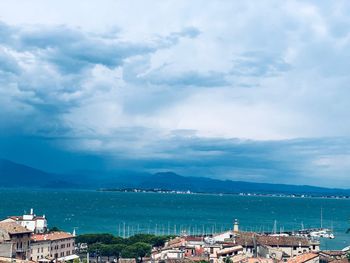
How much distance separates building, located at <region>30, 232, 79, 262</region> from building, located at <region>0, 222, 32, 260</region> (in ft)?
6.82

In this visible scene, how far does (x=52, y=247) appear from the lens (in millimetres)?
81500

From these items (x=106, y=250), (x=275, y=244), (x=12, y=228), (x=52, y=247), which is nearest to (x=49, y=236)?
(x=52, y=247)

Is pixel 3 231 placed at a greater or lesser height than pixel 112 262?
greater

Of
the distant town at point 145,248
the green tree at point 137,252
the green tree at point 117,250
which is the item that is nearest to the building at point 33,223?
the distant town at point 145,248

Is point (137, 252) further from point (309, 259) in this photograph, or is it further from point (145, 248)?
point (309, 259)

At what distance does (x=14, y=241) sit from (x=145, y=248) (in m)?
20.0

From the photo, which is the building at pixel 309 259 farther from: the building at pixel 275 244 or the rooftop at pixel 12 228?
the rooftop at pixel 12 228

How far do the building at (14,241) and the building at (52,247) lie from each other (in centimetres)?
208

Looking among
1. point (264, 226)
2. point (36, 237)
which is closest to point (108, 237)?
point (36, 237)

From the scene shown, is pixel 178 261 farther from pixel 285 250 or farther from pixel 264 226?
pixel 264 226

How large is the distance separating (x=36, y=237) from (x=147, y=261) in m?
15.4

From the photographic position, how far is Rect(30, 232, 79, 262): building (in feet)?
252

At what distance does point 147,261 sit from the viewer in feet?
254

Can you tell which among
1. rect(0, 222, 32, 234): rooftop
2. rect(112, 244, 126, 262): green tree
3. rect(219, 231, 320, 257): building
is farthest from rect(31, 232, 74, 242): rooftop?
rect(219, 231, 320, 257): building
